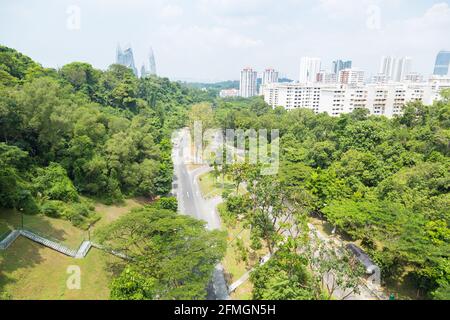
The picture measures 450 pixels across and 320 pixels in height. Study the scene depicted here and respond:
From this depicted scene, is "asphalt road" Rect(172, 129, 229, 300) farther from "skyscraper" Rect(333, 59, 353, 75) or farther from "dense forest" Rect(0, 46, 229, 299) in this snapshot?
"skyscraper" Rect(333, 59, 353, 75)

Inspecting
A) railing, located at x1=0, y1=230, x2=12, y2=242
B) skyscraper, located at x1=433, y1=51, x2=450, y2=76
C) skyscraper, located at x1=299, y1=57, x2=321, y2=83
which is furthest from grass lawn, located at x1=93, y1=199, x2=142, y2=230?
skyscraper, located at x1=433, y1=51, x2=450, y2=76

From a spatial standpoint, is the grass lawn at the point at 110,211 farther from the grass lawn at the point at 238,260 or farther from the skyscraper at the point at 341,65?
the skyscraper at the point at 341,65

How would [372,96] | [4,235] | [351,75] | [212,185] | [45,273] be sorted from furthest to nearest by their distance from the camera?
[351,75]
[372,96]
[212,185]
[4,235]
[45,273]

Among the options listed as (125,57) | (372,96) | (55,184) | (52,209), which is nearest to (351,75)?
(372,96)

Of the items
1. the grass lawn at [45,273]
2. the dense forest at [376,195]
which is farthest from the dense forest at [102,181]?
the dense forest at [376,195]

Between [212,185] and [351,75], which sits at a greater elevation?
[351,75]

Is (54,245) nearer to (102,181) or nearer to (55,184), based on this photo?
(55,184)
